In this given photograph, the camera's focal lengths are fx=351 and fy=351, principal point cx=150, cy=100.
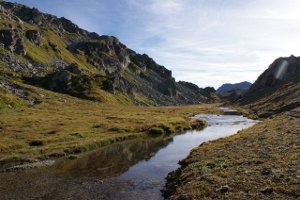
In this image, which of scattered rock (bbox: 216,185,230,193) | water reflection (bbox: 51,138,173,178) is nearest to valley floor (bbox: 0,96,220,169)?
water reflection (bbox: 51,138,173,178)

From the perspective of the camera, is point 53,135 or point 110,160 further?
point 53,135

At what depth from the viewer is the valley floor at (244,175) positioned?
2675cm

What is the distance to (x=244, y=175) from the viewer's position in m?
31.4

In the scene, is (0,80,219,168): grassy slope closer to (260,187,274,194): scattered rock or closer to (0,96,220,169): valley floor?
(0,96,220,169): valley floor

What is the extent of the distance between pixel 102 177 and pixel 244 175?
59.3ft

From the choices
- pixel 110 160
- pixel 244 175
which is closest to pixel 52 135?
pixel 110 160

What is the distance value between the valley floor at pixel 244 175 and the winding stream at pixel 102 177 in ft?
10.6

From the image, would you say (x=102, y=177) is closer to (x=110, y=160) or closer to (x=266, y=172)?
(x=110, y=160)

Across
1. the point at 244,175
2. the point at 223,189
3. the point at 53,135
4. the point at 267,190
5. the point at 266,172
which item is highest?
the point at 53,135

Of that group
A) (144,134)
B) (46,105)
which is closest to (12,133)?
(144,134)

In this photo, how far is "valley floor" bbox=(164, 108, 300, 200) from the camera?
2675cm

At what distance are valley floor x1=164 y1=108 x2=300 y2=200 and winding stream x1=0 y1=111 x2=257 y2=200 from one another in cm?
324

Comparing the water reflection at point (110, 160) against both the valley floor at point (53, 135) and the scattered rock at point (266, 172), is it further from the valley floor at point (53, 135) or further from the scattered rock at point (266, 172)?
the scattered rock at point (266, 172)

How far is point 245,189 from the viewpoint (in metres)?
27.5
